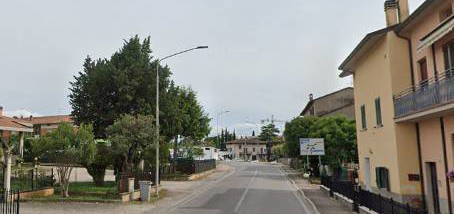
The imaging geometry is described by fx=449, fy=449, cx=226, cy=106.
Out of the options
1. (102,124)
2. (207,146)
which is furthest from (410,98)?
(207,146)

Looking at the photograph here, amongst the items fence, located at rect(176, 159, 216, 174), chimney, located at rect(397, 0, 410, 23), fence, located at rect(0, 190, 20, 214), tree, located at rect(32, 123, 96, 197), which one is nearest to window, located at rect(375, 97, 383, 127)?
chimney, located at rect(397, 0, 410, 23)

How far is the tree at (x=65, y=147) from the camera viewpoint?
21.9 m

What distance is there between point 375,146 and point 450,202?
6.76 meters

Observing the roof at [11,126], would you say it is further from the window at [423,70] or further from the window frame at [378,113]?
the window at [423,70]

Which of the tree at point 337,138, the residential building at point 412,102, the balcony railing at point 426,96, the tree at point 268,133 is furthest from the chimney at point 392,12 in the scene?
the tree at point 268,133

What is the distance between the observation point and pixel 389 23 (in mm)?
23250

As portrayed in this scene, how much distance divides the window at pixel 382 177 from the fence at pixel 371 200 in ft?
5.18

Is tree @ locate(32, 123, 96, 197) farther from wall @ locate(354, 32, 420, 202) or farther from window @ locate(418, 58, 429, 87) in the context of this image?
window @ locate(418, 58, 429, 87)

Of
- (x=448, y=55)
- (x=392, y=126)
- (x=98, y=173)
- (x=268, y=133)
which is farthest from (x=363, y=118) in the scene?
(x=268, y=133)

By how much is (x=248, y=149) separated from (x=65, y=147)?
13600cm

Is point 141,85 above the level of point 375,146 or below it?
above

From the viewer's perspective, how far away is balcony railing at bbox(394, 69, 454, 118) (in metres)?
14.3

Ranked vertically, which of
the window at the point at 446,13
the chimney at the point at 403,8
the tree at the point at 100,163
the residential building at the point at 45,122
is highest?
the residential building at the point at 45,122

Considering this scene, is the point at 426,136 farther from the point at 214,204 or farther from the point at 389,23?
the point at 214,204
